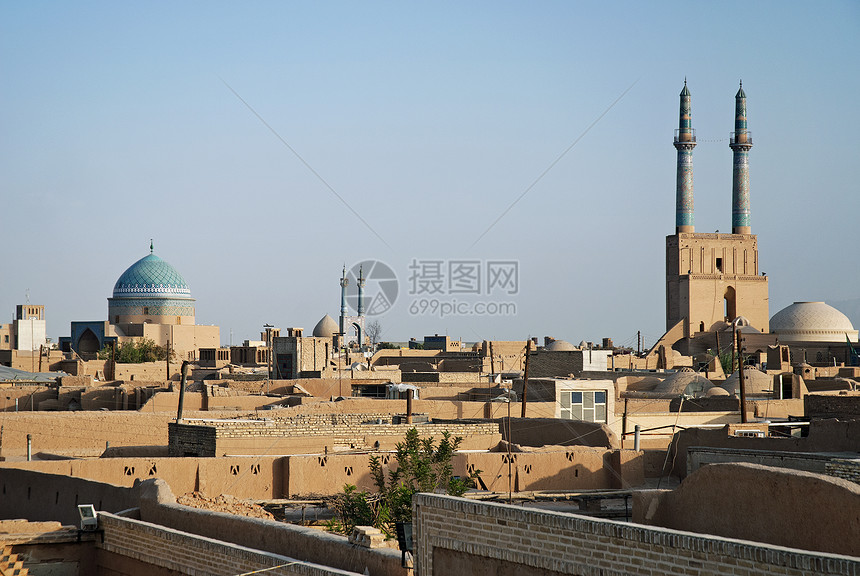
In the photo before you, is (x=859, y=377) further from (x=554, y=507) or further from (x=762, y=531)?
(x=762, y=531)

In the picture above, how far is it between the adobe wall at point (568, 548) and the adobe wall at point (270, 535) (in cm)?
50

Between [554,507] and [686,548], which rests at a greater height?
[686,548]

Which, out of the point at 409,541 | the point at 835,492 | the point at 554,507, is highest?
the point at 835,492

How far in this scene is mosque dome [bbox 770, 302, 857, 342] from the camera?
62281 mm

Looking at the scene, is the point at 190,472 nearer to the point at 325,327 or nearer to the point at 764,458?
the point at 764,458

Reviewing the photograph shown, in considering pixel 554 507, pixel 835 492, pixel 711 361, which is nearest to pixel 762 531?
pixel 835 492

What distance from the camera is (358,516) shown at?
1038 centimetres

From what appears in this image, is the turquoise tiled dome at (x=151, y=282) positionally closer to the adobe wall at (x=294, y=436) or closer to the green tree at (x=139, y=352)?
the green tree at (x=139, y=352)

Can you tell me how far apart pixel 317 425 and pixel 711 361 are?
2805 cm

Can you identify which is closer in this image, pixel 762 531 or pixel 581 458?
pixel 762 531

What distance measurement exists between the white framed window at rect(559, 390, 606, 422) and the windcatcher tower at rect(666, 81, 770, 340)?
131ft

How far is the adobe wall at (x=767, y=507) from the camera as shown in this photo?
6051 mm

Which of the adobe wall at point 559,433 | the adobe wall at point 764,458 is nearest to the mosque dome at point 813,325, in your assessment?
the adobe wall at point 559,433

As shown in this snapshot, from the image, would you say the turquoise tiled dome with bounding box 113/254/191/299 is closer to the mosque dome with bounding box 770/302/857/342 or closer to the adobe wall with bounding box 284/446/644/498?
the mosque dome with bounding box 770/302/857/342
